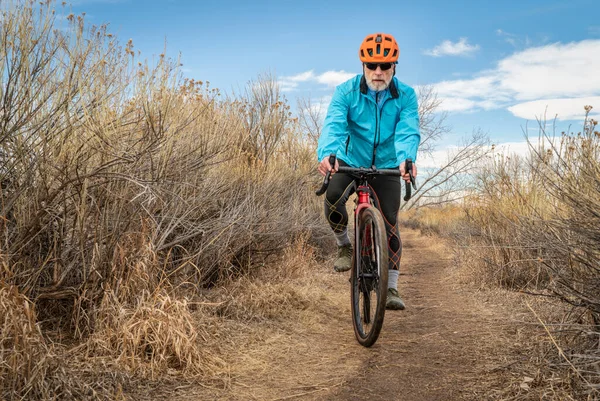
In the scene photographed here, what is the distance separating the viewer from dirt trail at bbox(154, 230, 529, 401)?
10.2 ft

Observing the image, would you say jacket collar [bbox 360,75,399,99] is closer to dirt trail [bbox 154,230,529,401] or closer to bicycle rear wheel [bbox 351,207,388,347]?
bicycle rear wheel [bbox 351,207,388,347]

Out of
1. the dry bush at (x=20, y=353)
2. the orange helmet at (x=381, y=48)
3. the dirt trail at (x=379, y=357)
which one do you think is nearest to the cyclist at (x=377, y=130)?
the orange helmet at (x=381, y=48)

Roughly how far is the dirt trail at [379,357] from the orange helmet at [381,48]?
87.3 inches

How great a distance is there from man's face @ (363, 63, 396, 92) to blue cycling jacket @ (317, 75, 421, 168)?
6 centimetres

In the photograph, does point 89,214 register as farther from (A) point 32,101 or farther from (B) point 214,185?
(B) point 214,185

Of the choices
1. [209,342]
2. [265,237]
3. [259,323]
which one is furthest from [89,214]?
[265,237]

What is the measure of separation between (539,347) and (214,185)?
3.63m

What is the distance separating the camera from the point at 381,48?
13.6ft

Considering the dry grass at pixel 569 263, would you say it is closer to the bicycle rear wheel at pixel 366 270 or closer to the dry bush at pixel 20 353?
the bicycle rear wheel at pixel 366 270

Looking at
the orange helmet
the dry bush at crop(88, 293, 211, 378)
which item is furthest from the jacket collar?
the dry bush at crop(88, 293, 211, 378)

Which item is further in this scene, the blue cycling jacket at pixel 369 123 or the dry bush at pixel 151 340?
the blue cycling jacket at pixel 369 123

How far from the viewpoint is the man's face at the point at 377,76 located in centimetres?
428

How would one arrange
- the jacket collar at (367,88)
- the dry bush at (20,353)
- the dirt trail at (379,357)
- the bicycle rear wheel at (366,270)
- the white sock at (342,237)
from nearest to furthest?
1. the dry bush at (20,353)
2. the dirt trail at (379,357)
3. the bicycle rear wheel at (366,270)
4. the jacket collar at (367,88)
5. the white sock at (342,237)

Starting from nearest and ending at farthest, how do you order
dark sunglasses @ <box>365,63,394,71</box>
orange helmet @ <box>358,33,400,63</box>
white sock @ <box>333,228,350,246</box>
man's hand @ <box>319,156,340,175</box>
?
man's hand @ <box>319,156,340,175</box> < orange helmet @ <box>358,33,400,63</box> < dark sunglasses @ <box>365,63,394,71</box> < white sock @ <box>333,228,350,246</box>
